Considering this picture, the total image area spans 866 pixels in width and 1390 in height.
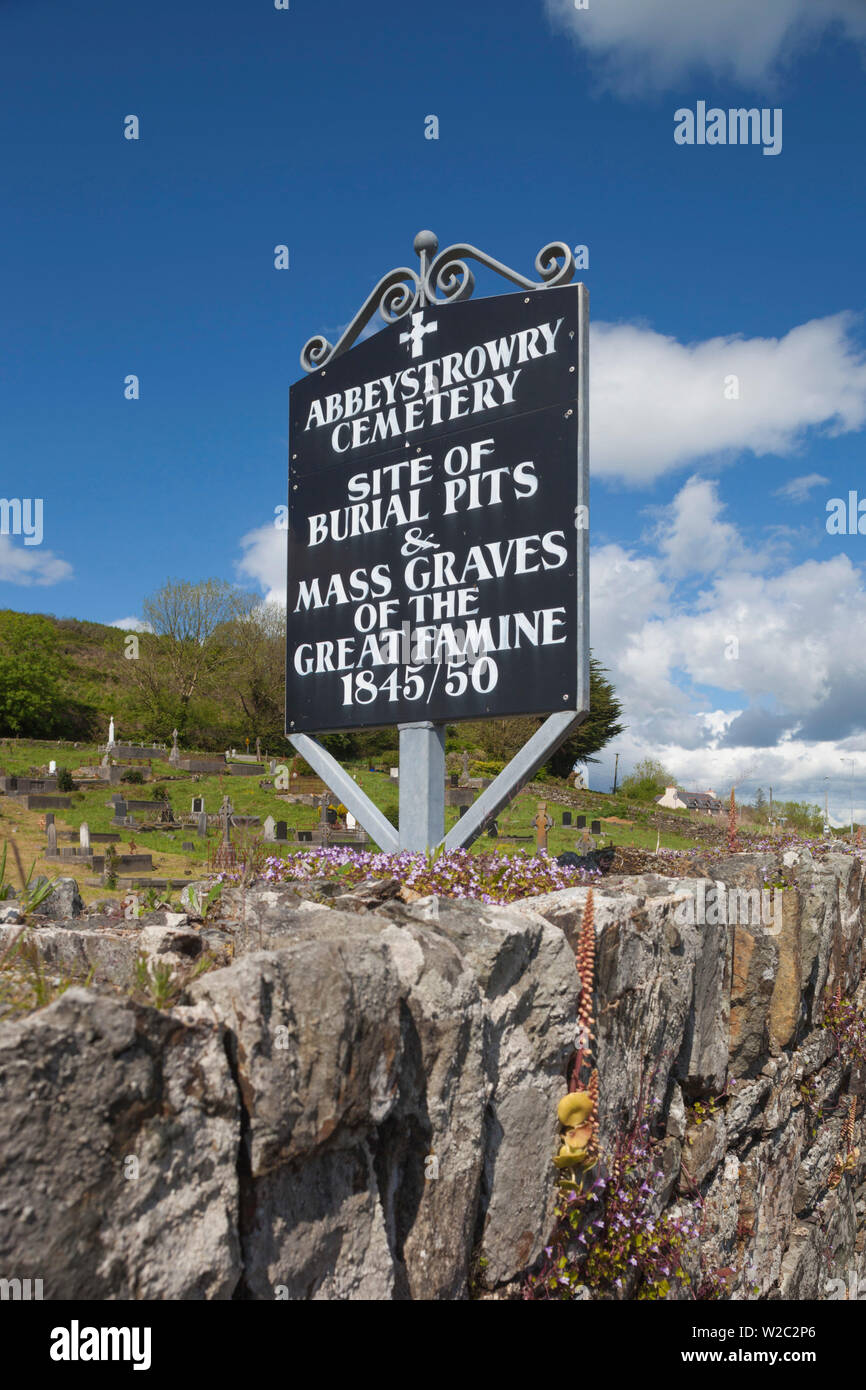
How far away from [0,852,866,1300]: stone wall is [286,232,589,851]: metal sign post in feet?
5.96

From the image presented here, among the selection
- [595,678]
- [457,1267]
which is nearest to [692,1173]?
[457,1267]

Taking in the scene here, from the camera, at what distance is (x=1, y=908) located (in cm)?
476

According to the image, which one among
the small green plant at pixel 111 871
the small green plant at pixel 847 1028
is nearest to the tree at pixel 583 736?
the small green plant at pixel 111 871

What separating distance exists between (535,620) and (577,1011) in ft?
10.0

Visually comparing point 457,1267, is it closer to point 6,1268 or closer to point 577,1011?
point 577,1011

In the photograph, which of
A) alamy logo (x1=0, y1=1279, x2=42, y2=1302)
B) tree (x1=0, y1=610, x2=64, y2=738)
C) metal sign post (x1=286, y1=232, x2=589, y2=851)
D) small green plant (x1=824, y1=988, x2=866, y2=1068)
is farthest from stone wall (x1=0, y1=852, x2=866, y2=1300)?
tree (x1=0, y1=610, x2=64, y2=738)

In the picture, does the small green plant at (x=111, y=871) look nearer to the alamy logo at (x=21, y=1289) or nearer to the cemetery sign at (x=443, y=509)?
the cemetery sign at (x=443, y=509)

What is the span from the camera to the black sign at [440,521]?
6055 millimetres

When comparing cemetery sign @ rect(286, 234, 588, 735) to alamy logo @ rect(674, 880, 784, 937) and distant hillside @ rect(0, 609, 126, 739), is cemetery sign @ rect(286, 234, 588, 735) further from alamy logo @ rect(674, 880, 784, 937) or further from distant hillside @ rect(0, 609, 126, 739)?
distant hillside @ rect(0, 609, 126, 739)

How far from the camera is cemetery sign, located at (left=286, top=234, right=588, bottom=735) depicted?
6035 millimetres

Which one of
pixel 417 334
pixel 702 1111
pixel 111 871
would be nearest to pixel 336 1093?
pixel 702 1111
